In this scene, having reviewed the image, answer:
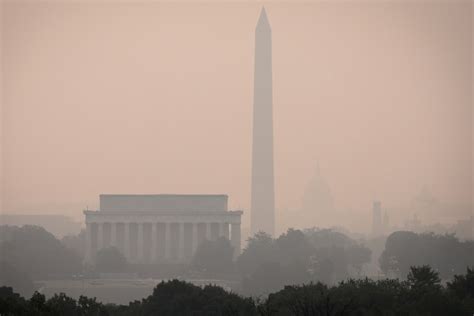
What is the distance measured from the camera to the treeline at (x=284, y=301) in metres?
114

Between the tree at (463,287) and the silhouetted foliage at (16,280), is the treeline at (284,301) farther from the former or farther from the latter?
the silhouetted foliage at (16,280)

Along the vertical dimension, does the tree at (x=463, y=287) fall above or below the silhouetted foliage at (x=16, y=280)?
below

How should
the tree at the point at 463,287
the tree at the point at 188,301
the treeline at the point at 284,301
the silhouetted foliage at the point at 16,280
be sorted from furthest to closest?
the silhouetted foliage at the point at 16,280
the tree at the point at 463,287
the tree at the point at 188,301
the treeline at the point at 284,301

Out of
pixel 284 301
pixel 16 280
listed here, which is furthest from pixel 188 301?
pixel 16 280

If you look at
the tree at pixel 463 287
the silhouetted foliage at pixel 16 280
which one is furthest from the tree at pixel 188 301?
the silhouetted foliage at pixel 16 280

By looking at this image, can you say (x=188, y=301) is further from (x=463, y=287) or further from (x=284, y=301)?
(x=463, y=287)

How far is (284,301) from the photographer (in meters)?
119

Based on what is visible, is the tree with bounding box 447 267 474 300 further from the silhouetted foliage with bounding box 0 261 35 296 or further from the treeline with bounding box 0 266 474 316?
the silhouetted foliage with bounding box 0 261 35 296

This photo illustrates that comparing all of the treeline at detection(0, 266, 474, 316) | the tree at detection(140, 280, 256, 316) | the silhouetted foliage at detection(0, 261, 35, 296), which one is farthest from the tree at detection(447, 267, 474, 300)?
the silhouetted foliage at detection(0, 261, 35, 296)

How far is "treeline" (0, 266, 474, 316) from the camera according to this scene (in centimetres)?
11362

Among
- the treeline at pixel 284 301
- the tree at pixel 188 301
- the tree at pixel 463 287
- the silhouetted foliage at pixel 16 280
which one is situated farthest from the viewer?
the silhouetted foliage at pixel 16 280

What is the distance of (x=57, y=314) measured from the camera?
109 meters

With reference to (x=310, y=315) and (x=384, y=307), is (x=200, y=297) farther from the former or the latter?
(x=310, y=315)

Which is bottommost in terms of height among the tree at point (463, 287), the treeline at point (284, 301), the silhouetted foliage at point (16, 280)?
the treeline at point (284, 301)
